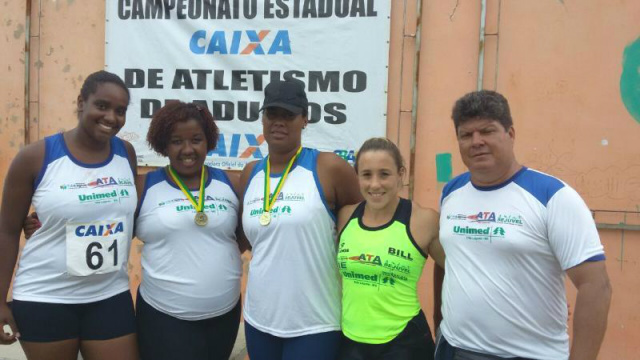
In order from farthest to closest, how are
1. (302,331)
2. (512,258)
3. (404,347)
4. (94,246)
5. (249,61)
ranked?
(249,61)
(94,246)
(302,331)
(404,347)
(512,258)

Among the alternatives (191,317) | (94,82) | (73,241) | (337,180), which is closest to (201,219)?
(191,317)

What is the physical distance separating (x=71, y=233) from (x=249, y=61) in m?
2.46

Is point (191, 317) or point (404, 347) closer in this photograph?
point (404, 347)

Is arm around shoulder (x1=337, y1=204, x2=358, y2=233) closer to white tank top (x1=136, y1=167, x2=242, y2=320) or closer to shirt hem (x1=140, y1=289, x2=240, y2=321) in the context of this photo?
white tank top (x1=136, y1=167, x2=242, y2=320)

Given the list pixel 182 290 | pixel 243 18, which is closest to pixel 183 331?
pixel 182 290

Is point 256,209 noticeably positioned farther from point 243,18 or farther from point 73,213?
point 243,18

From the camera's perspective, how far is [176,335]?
8.50ft

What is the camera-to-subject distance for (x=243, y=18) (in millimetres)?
4500

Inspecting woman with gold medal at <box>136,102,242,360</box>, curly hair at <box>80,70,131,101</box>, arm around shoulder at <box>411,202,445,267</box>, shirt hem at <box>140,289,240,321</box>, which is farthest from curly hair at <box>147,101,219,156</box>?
arm around shoulder at <box>411,202,445,267</box>

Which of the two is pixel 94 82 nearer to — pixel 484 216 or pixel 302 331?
pixel 302 331

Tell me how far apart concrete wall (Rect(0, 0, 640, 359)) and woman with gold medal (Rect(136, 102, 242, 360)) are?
2.06m

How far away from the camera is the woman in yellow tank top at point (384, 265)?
2.25 meters

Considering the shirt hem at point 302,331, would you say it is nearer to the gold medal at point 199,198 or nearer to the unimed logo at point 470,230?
the gold medal at point 199,198

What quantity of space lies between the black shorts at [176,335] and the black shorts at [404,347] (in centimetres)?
73
